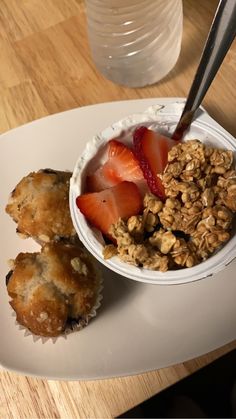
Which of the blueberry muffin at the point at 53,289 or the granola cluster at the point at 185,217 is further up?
the granola cluster at the point at 185,217

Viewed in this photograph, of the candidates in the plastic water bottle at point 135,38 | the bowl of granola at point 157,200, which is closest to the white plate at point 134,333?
the bowl of granola at point 157,200

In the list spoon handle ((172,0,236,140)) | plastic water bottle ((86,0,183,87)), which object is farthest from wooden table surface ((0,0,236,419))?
spoon handle ((172,0,236,140))

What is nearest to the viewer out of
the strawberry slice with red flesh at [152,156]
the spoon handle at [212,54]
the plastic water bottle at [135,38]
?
the spoon handle at [212,54]

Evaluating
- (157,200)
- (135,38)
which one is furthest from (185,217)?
(135,38)

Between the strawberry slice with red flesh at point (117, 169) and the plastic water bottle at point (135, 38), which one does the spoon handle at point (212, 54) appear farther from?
the plastic water bottle at point (135, 38)

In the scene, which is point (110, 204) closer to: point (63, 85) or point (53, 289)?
point (53, 289)

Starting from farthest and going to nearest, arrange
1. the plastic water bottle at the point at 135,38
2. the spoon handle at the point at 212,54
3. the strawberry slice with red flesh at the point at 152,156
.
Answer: the plastic water bottle at the point at 135,38 → the strawberry slice with red flesh at the point at 152,156 → the spoon handle at the point at 212,54

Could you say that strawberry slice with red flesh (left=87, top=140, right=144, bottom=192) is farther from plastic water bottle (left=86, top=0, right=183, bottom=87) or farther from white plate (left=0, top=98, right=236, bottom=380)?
plastic water bottle (left=86, top=0, right=183, bottom=87)

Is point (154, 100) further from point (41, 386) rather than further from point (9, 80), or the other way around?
point (41, 386)
